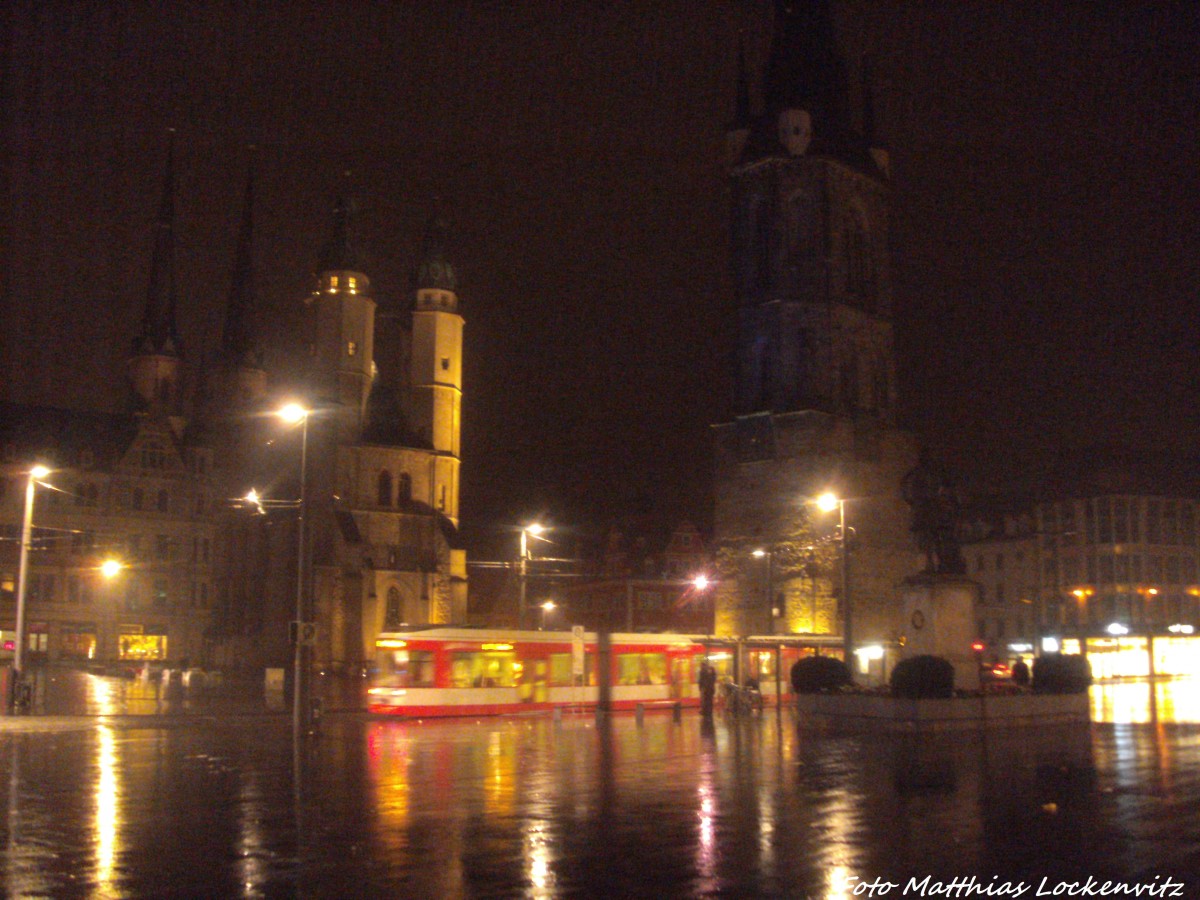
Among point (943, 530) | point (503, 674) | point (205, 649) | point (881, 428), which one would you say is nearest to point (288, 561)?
point (205, 649)

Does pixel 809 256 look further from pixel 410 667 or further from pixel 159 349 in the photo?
pixel 159 349

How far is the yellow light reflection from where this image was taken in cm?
1045

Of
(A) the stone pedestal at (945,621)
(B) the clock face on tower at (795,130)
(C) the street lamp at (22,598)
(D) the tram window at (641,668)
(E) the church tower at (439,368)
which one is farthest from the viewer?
(E) the church tower at (439,368)

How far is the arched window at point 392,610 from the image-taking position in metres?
73.4

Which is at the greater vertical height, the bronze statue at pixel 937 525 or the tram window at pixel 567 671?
the bronze statue at pixel 937 525

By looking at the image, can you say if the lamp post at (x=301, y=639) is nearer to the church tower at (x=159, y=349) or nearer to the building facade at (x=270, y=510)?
the building facade at (x=270, y=510)

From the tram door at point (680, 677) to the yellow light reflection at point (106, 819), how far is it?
2146 centimetres

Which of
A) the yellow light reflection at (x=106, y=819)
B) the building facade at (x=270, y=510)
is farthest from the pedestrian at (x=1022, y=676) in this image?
the building facade at (x=270, y=510)

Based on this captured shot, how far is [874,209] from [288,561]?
37612mm

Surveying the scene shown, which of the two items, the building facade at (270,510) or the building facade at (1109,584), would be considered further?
the building facade at (1109,584)

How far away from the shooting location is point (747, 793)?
1638 cm

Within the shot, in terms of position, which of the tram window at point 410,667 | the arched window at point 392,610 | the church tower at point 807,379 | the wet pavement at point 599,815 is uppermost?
the church tower at point 807,379

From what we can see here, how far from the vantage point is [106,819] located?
1392cm

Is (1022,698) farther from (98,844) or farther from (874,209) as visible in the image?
(874,209)
